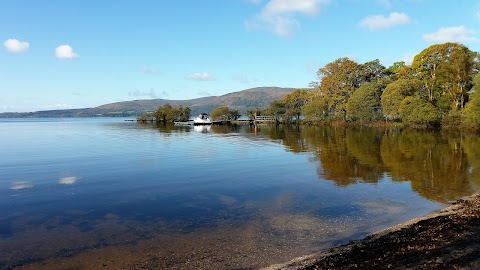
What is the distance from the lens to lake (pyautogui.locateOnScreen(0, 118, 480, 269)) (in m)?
11.7

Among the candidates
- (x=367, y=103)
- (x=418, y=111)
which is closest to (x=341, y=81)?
(x=367, y=103)

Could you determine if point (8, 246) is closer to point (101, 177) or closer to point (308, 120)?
point (101, 177)

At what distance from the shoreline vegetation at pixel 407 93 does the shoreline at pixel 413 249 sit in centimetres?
5556

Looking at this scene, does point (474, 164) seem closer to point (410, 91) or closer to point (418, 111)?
point (418, 111)

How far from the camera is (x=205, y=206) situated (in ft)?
57.4

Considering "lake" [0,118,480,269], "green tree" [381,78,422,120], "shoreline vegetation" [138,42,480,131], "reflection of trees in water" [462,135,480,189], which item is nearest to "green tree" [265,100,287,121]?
"shoreline vegetation" [138,42,480,131]

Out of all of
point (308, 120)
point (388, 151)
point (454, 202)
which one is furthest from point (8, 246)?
point (308, 120)

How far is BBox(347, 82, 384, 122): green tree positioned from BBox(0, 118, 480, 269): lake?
5300cm

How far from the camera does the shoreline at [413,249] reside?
9.10m

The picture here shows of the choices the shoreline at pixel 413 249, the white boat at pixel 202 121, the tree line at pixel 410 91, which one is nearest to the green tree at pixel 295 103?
the tree line at pixel 410 91

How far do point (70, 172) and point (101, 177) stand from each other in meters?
4.11

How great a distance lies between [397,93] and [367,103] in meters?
11.1

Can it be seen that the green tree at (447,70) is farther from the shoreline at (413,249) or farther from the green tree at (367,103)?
the shoreline at (413,249)

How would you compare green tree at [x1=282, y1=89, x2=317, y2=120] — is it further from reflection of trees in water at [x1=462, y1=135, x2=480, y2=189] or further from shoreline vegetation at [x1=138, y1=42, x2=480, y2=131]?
reflection of trees in water at [x1=462, y1=135, x2=480, y2=189]
